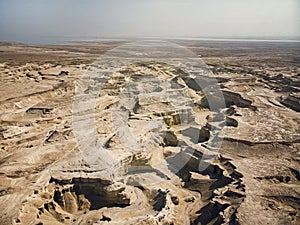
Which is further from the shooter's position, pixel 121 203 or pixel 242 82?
pixel 242 82

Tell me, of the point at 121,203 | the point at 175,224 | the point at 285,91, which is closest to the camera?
the point at 175,224

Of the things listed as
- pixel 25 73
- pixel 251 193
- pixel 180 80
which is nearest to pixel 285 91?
pixel 180 80

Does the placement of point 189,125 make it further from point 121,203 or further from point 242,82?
point 242,82

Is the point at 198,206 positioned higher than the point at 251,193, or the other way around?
the point at 251,193

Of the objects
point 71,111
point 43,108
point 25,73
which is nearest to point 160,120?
point 71,111

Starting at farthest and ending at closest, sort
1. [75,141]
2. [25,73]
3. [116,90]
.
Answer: [25,73], [116,90], [75,141]

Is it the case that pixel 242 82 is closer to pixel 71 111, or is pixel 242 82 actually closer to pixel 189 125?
pixel 189 125

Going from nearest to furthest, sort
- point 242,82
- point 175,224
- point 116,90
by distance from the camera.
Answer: point 175,224 → point 116,90 → point 242,82

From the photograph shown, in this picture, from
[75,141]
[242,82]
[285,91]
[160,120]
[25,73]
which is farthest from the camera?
[25,73]

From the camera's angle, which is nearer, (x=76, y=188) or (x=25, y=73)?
(x=76, y=188)
